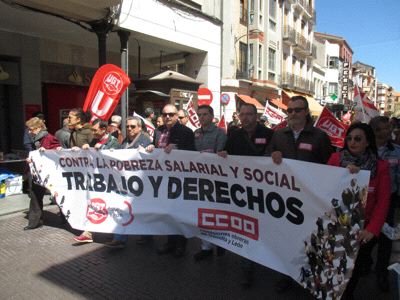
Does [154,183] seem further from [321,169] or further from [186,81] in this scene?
[186,81]

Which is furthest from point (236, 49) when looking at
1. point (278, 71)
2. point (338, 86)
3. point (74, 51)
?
point (338, 86)

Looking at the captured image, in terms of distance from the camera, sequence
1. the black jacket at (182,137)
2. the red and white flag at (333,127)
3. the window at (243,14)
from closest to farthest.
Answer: the black jacket at (182,137) → the red and white flag at (333,127) → the window at (243,14)

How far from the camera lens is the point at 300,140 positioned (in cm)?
372

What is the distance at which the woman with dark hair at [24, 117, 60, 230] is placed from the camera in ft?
18.4

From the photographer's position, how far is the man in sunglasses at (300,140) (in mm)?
3654

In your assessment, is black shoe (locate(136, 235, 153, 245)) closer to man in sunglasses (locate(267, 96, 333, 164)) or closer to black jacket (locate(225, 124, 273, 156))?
black jacket (locate(225, 124, 273, 156))

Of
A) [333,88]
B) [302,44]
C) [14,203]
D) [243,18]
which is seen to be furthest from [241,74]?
[333,88]

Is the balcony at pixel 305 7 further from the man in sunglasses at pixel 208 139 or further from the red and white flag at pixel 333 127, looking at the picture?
the man in sunglasses at pixel 208 139

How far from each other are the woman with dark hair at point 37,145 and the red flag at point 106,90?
0.75 meters

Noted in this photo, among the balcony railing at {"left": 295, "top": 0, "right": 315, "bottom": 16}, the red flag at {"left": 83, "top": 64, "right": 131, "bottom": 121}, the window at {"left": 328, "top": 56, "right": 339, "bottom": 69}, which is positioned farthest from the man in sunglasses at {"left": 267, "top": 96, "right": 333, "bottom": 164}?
the window at {"left": 328, "top": 56, "right": 339, "bottom": 69}

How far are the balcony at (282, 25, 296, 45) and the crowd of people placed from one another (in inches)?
1059

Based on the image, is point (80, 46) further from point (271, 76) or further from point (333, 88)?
point (333, 88)

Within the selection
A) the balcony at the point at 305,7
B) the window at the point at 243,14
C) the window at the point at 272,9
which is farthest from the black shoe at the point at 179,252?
the balcony at the point at 305,7

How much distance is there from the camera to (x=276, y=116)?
39.8 feet
